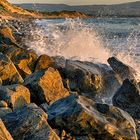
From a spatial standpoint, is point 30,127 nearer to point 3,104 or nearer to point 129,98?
point 3,104

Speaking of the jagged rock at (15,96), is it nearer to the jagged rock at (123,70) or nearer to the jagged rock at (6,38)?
A: the jagged rock at (123,70)

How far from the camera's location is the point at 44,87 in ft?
31.6

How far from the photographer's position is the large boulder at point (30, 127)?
648 cm

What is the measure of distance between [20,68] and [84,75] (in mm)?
1657

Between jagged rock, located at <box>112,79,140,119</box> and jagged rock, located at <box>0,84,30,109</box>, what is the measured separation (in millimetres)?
2345

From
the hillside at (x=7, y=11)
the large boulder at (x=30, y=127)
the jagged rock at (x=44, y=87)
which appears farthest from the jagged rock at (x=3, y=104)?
the hillside at (x=7, y=11)

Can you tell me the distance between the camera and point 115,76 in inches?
524

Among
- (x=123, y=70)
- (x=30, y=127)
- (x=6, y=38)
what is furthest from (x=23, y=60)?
(x=30, y=127)

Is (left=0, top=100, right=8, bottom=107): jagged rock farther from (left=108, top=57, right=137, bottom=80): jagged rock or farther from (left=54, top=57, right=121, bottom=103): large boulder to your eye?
(left=108, top=57, right=137, bottom=80): jagged rock

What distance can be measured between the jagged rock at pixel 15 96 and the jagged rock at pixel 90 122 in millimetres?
1092

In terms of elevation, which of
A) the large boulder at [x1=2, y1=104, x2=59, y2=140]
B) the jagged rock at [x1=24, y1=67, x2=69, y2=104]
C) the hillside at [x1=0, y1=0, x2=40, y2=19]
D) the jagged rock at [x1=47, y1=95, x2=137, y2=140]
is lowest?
the hillside at [x1=0, y1=0, x2=40, y2=19]

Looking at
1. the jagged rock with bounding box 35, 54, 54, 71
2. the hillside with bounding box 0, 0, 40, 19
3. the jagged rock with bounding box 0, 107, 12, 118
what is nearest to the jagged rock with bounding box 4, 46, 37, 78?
the jagged rock with bounding box 35, 54, 54, 71

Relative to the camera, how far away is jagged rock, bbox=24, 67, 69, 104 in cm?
955

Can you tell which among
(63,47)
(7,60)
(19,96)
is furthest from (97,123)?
(63,47)
